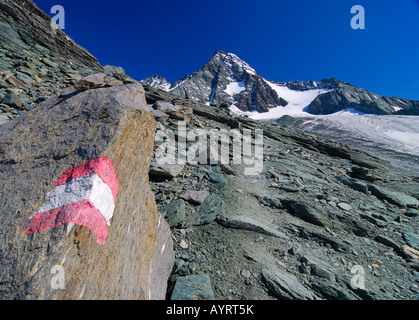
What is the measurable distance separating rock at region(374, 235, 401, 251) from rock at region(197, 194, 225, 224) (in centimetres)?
514

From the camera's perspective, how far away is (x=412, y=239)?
20.1ft

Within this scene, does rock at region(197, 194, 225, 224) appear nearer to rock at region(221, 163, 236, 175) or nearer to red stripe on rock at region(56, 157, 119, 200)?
rock at region(221, 163, 236, 175)

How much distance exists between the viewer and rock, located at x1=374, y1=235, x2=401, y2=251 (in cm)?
555

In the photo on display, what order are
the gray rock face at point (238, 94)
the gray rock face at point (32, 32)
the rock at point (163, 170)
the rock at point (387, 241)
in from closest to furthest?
the rock at point (387, 241)
the rock at point (163, 170)
the gray rock face at point (32, 32)
the gray rock face at point (238, 94)

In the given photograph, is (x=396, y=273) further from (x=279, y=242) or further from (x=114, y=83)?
(x=114, y=83)

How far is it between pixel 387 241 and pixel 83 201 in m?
8.09

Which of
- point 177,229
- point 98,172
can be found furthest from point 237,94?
point 98,172

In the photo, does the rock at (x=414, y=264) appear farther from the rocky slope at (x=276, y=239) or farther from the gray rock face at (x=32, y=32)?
the gray rock face at (x=32, y=32)

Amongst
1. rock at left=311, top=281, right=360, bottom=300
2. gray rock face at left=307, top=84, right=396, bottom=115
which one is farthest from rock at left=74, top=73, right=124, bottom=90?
gray rock face at left=307, top=84, right=396, bottom=115

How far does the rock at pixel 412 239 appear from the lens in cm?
586

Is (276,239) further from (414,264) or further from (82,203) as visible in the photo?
(82,203)

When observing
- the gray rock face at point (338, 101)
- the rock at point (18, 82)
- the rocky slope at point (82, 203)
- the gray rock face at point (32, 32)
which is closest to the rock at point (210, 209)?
the rocky slope at point (82, 203)

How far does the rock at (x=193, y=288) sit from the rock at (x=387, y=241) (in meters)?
5.90
